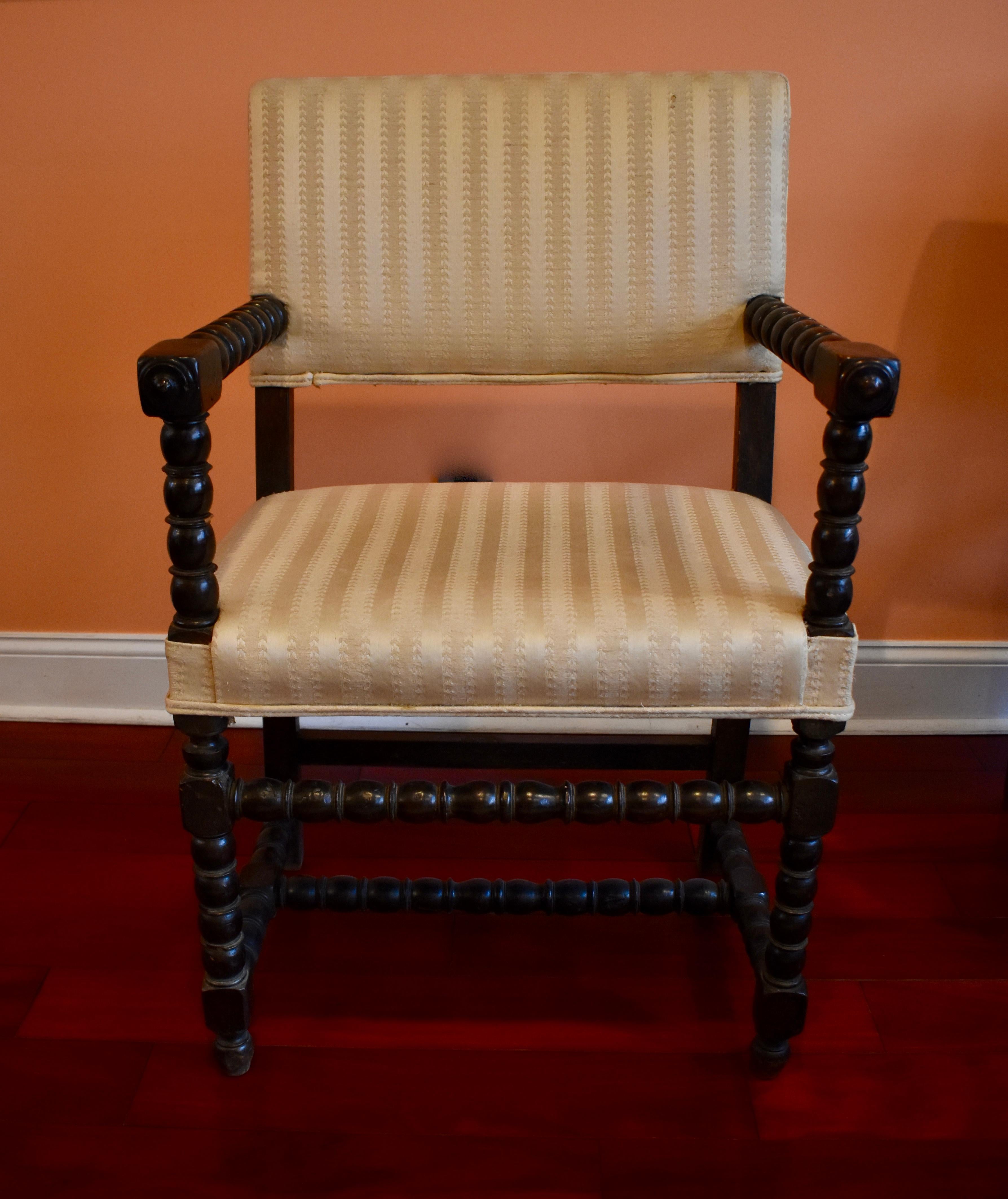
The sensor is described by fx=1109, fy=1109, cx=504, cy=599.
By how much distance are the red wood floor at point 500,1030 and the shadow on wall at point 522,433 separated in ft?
1.85

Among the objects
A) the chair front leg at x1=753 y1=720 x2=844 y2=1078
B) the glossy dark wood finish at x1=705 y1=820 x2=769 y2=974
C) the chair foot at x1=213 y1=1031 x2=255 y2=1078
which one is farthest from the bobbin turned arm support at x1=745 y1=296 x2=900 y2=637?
the chair foot at x1=213 y1=1031 x2=255 y2=1078

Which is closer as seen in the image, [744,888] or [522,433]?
[744,888]

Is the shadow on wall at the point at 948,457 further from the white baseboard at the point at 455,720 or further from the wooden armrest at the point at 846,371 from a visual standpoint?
the wooden armrest at the point at 846,371

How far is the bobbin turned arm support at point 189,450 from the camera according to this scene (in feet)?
3.14

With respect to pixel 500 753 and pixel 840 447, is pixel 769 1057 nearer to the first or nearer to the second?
pixel 500 753

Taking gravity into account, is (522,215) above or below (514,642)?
above

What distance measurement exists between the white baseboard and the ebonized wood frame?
0.47 m

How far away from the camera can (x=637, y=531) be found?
1201 mm

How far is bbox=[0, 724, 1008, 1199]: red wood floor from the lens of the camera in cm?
114

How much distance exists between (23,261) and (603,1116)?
1.45m

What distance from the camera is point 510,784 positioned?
1138mm

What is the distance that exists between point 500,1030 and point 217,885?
398 millimetres

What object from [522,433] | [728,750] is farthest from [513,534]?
[522,433]

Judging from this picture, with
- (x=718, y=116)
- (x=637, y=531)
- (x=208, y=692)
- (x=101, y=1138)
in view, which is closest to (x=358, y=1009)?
(x=101, y=1138)
